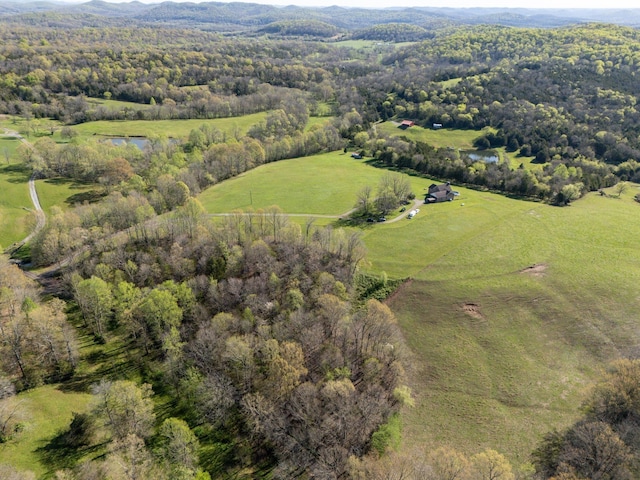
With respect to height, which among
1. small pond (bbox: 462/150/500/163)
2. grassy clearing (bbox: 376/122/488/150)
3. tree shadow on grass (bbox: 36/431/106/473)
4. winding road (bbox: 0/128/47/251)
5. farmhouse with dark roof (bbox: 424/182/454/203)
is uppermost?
grassy clearing (bbox: 376/122/488/150)

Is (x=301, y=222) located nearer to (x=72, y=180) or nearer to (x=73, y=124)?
(x=72, y=180)

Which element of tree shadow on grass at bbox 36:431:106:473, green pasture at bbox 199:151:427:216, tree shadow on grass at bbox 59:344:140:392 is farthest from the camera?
green pasture at bbox 199:151:427:216

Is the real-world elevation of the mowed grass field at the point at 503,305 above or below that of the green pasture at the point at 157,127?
below

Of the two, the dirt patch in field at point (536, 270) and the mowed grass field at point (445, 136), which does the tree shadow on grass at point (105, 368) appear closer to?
the dirt patch in field at point (536, 270)

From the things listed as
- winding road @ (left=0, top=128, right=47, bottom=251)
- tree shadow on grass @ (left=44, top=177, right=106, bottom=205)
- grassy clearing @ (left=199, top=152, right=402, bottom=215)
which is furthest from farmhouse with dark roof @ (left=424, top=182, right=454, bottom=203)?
winding road @ (left=0, top=128, right=47, bottom=251)

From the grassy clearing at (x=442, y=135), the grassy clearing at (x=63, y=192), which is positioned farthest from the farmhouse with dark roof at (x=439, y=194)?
the grassy clearing at (x=63, y=192)

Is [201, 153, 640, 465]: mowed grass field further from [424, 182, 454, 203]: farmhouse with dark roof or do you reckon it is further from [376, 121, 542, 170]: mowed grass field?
[376, 121, 542, 170]: mowed grass field

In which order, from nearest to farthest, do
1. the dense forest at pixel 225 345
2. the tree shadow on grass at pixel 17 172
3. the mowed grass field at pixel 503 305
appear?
1. the dense forest at pixel 225 345
2. the mowed grass field at pixel 503 305
3. the tree shadow on grass at pixel 17 172

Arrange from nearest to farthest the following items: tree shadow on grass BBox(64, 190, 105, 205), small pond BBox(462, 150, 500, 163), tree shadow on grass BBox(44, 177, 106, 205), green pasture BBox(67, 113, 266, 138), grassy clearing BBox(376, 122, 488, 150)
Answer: tree shadow on grass BBox(64, 190, 105, 205)
tree shadow on grass BBox(44, 177, 106, 205)
small pond BBox(462, 150, 500, 163)
green pasture BBox(67, 113, 266, 138)
grassy clearing BBox(376, 122, 488, 150)

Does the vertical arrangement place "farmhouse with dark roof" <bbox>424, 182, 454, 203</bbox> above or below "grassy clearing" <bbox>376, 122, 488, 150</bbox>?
below
